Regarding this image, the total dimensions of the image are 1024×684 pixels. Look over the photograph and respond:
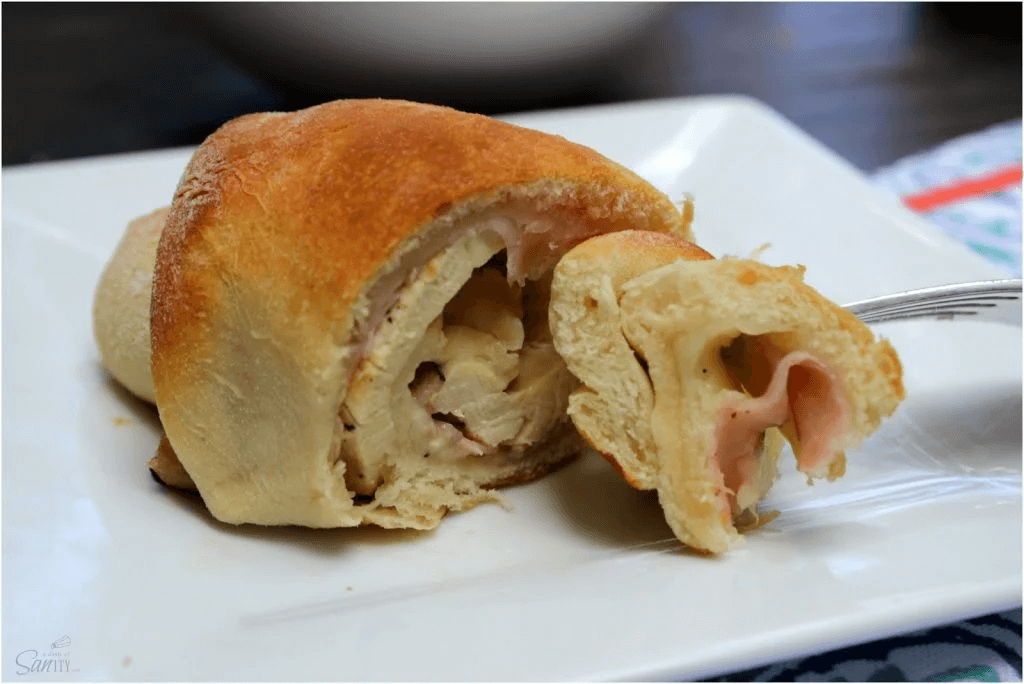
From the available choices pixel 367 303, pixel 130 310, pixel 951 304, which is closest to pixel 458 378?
pixel 367 303

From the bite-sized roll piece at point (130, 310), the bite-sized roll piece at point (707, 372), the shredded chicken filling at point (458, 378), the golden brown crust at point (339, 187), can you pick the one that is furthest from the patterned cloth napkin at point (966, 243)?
the bite-sized roll piece at point (130, 310)

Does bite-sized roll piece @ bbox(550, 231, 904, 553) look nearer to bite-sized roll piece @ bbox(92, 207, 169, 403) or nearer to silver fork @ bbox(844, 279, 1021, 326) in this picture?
silver fork @ bbox(844, 279, 1021, 326)

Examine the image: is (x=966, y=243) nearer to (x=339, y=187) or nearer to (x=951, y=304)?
(x=951, y=304)

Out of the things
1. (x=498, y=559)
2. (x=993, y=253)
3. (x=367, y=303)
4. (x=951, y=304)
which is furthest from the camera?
(x=993, y=253)

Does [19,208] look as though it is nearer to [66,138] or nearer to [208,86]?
→ [66,138]

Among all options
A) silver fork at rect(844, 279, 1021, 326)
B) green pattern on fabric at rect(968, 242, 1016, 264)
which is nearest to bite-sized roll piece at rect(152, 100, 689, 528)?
silver fork at rect(844, 279, 1021, 326)

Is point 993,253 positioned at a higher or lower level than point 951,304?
lower

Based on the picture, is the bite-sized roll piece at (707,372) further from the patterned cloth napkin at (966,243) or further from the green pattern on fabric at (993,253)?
the green pattern on fabric at (993,253)
